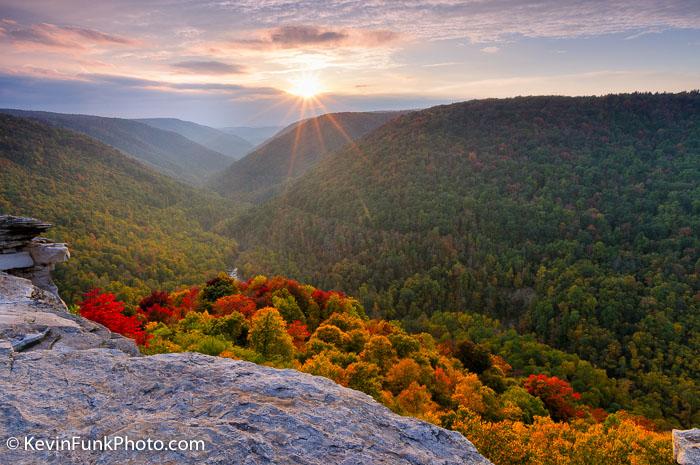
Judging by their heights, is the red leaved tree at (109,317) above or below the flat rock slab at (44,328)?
below

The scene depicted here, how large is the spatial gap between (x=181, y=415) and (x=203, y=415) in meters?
0.56

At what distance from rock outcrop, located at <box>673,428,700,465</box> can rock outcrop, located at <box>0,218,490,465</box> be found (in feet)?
26.1

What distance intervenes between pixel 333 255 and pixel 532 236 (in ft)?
263

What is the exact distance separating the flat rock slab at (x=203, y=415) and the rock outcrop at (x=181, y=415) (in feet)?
A: 0.10

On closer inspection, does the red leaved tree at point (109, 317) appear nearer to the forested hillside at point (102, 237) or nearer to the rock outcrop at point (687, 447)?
the rock outcrop at point (687, 447)

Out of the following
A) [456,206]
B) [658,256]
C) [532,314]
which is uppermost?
[456,206]

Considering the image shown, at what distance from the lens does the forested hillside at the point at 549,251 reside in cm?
10662

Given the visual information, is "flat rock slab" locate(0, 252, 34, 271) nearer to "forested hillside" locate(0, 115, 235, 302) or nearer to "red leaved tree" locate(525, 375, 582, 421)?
"red leaved tree" locate(525, 375, 582, 421)

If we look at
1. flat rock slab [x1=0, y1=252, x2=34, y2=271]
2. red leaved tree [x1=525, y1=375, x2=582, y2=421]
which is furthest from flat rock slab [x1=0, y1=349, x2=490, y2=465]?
red leaved tree [x1=525, y1=375, x2=582, y2=421]

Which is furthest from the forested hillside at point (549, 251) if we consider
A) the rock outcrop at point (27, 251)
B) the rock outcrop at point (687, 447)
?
the rock outcrop at point (27, 251)

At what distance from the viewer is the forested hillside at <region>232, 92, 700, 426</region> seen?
106625 mm

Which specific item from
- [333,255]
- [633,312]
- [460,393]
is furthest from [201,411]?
[333,255]

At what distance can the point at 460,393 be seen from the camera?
42.8 meters

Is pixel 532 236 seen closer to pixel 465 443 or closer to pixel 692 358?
pixel 692 358
